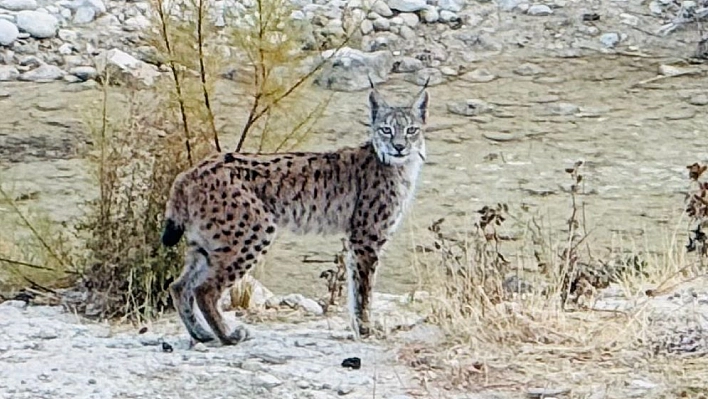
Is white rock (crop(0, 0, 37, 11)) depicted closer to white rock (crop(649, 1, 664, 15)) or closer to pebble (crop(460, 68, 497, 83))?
pebble (crop(460, 68, 497, 83))

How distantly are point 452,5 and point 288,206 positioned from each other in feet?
22.9

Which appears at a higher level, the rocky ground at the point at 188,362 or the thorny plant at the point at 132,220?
the thorny plant at the point at 132,220

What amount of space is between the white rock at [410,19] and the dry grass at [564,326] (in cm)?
575

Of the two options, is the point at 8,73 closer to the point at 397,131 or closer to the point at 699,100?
the point at 699,100

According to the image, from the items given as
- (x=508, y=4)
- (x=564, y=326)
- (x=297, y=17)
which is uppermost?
(x=508, y=4)

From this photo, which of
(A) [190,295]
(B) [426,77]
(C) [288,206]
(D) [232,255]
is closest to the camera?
(D) [232,255]

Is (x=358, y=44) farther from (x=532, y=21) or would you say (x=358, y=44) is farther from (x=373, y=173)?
(x=373, y=173)

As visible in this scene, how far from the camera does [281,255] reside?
852cm

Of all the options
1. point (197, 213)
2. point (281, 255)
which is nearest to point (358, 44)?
point (281, 255)

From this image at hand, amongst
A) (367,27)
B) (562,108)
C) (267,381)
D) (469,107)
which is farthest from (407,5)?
(267,381)

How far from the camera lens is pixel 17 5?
516 inches

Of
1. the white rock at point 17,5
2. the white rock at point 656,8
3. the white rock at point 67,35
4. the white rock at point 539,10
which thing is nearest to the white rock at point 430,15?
the white rock at point 539,10

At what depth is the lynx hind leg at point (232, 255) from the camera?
6.38 metres

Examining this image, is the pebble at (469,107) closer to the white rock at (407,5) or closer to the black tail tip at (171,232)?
the white rock at (407,5)
